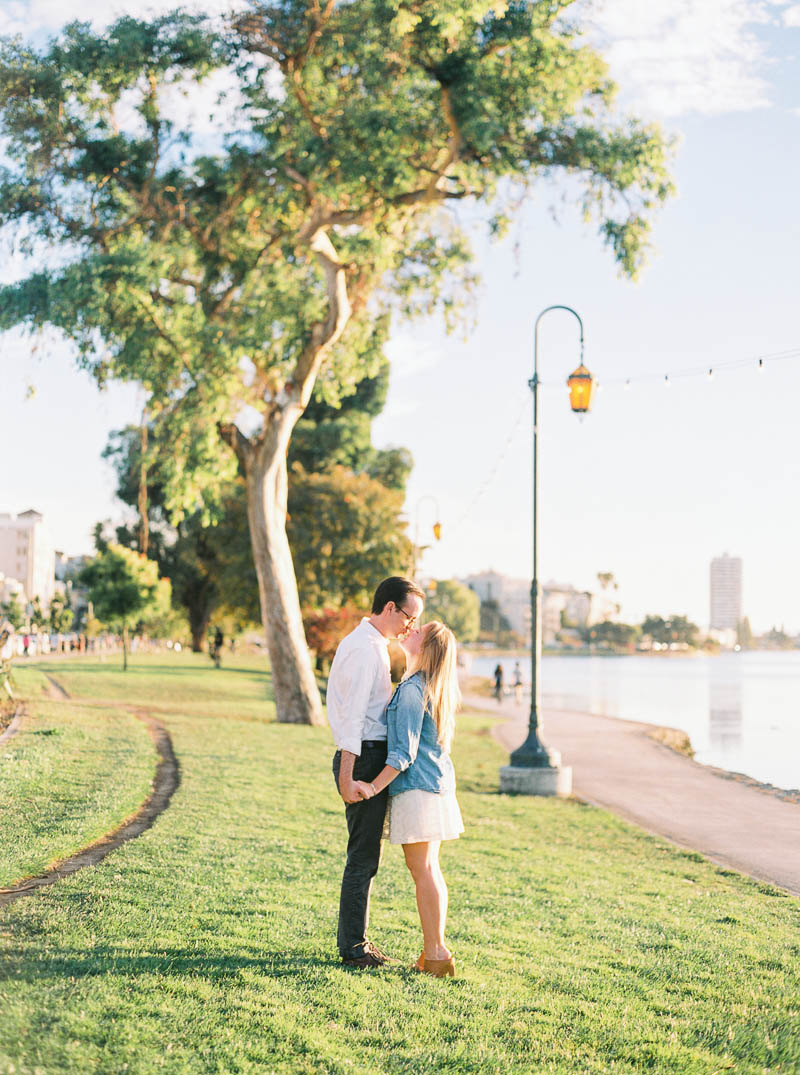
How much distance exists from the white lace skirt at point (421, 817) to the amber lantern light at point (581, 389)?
37.3 feet

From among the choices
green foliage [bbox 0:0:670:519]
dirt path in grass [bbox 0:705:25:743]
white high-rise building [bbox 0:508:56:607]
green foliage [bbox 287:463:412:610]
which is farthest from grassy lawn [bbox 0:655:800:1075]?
white high-rise building [bbox 0:508:56:607]

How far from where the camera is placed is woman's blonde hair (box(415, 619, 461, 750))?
5496 millimetres

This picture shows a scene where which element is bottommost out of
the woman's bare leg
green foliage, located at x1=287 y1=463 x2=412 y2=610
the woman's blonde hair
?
the woman's bare leg

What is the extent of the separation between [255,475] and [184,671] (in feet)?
61.7

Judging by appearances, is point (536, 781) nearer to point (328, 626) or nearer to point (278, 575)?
point (278, 575)

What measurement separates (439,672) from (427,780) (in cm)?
57

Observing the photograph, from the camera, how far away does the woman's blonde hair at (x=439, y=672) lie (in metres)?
5.50

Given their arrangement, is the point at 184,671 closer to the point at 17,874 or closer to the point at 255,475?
the point at 255,475

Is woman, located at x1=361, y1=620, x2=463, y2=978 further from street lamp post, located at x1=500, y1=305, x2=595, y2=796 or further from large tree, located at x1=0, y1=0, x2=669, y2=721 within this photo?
large tree, located at x1=0, y1=0, x2=669, y2=721

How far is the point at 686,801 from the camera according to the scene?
51.6 ft

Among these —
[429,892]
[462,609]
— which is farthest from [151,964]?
[462,609]

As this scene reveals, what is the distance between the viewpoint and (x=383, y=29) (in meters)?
18.1

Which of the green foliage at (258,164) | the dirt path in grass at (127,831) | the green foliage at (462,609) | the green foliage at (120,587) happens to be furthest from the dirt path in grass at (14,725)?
the green foliage at (462,609)

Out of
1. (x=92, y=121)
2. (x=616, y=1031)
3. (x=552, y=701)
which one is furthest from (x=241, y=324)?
(x=552, y=701)
